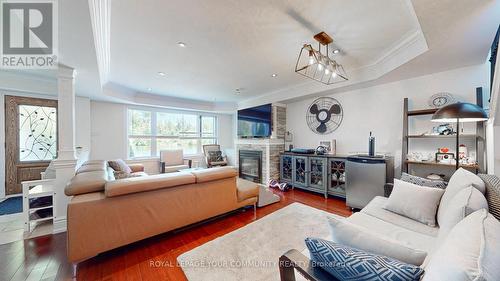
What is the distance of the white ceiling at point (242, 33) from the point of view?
172cm

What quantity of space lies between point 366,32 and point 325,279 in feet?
8.31

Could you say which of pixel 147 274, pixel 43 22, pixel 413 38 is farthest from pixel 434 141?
pixel 43 22

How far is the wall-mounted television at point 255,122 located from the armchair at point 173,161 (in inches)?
75.0

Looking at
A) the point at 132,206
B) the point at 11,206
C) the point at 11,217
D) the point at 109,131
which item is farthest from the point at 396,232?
the point at 109,131

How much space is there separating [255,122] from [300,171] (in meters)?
1.89

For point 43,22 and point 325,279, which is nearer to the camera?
point 325,279

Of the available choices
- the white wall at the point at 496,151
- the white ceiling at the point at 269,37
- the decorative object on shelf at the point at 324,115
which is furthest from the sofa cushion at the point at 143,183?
the decorative object on shelf at the point at 324,115

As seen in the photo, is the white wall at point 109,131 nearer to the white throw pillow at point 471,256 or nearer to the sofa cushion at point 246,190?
the sofa cushion at point 246,190

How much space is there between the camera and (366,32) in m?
2.14

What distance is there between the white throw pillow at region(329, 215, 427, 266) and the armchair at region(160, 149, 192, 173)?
194 inches

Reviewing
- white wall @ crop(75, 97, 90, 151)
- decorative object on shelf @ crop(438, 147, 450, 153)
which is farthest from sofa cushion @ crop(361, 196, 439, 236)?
white wall @ crop(75, 97, 90, 151)

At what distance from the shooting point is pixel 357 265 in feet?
2.27

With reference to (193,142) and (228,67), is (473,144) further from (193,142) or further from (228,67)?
(193,142)

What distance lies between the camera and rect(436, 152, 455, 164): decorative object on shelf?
102 inches
